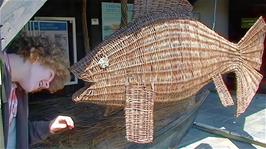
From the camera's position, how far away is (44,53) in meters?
1.91

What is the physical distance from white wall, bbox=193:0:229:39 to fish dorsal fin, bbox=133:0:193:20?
5.04 metres

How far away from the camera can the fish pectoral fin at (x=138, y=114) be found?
2.69 metres

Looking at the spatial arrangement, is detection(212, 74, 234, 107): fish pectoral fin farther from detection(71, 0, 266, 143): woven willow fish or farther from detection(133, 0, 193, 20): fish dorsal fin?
detection(133, 0, 193, 20): fish dorsal fin

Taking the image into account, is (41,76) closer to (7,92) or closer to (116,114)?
(7,92)

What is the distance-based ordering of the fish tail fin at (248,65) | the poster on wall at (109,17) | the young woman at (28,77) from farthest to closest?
the poster on wall at (109,17) < the fish tail fin at (248,65) < the young woman at (28,77)

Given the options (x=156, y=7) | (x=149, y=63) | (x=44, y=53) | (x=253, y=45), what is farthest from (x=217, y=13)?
(x=44, y=53)

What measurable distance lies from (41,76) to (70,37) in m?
3.79

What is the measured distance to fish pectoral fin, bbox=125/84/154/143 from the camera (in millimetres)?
2688

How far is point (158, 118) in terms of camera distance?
179 inches

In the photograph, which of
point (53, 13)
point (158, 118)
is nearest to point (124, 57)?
point (158, 118)

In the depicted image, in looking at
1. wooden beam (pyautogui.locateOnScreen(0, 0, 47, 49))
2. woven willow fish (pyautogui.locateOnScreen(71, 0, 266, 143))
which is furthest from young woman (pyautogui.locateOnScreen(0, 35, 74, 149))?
woven willow fish (pyautogui.locateOnScreen(71, 0, 266, 143))

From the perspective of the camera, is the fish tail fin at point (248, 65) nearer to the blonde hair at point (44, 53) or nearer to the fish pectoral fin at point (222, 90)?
the fish pectoral fin at point (222, 90)

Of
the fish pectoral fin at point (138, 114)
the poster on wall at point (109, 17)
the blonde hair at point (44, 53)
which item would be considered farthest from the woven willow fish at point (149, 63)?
the poster on wall at point (109, 17)

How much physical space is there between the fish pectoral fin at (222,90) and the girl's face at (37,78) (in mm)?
2032
